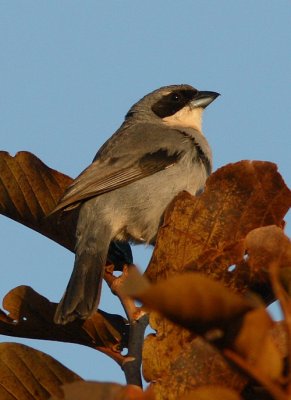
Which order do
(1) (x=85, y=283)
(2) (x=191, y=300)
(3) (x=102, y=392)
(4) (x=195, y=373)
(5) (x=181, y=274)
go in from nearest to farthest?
(2) (x=191, y=300) < (3) (x=102, y=392) < (5) (x=181, y=274) < (4) (x=195, y=373) < (1) (x=85, y=283)

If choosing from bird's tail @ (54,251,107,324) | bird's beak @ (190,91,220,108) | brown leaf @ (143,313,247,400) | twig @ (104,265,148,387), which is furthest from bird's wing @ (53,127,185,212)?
brown leaf @ (143,313,247,400)

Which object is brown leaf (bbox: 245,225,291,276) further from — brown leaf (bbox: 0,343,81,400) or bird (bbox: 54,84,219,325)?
bird (bbox: 54,84,219,325)

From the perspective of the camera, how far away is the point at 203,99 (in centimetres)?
806

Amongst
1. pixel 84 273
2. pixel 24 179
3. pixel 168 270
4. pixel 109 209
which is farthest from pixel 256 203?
pixel 109 209

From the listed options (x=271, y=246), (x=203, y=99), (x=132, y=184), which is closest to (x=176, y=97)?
(x=203, y=99)

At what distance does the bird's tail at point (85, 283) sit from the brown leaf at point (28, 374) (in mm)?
1405

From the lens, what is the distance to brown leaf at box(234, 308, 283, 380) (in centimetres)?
110

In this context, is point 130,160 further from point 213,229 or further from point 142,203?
point 213,229

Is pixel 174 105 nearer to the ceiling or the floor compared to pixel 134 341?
nearer to the ceiling

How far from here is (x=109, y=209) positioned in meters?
6.23

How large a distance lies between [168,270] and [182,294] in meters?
1.63

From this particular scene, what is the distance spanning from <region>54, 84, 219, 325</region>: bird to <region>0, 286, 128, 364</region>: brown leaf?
2107 millimetres

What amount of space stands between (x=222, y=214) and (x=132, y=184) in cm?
374

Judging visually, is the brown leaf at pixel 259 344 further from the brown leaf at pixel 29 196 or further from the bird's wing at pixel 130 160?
the bird's wing at pixel 130 160
